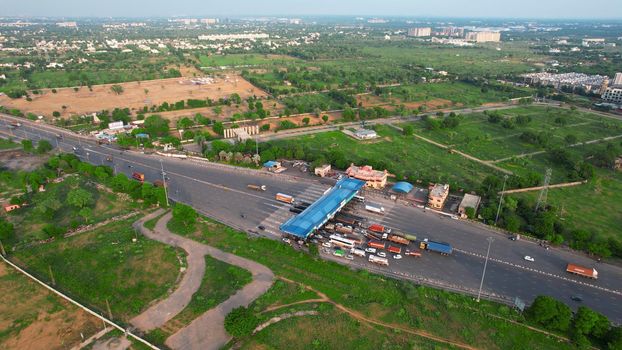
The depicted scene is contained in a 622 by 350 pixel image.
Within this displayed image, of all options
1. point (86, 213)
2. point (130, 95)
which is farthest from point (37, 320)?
point (130, 95)

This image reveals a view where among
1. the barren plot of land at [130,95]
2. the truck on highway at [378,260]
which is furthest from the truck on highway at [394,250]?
the barren plot of land at [130,95]

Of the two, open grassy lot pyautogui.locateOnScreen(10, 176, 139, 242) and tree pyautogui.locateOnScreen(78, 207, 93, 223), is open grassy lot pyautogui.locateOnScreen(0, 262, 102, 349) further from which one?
tree pyautogui.locateOnScreen(78, 207, 93, 223)

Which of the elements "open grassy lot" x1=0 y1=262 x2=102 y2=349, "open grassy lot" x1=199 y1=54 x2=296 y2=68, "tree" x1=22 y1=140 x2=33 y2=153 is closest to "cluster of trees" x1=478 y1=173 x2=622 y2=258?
"open grassy lot" x1=0 y1=262 x2=102 y2=349

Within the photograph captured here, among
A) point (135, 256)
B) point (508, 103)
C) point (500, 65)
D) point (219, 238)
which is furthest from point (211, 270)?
point (500, 65)

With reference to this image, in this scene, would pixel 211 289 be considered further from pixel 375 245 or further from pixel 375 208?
pixel 375 208

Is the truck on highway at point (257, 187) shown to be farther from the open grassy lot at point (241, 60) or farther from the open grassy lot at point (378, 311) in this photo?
the open grassy lot at point (241, 60)

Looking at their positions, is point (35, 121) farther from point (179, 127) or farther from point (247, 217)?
point (247, 217)
